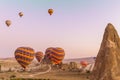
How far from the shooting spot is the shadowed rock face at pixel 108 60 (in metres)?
38.3

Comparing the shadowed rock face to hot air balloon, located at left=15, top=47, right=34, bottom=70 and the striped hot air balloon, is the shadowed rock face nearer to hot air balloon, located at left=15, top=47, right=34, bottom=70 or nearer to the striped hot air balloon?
hot air balloon, located at left=15, top=47, right=34, bottom=70

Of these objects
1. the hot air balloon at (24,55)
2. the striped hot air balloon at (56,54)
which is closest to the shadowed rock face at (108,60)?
the hot air balloon at (24,55)

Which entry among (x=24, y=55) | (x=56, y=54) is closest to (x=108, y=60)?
(x=24, y=55)

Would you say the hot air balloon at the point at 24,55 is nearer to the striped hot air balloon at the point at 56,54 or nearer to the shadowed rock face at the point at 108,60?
the striped hot air balloon at the point at 56,54

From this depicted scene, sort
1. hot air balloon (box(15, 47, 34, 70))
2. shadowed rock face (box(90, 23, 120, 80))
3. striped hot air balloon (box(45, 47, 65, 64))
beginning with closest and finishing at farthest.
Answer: shadowed rock face (box(90, 23, 120, 80)) < hot air balloon (box(15, 47, 34, 70)) < striped hot air balloon (box(45, 47, 65, 64))

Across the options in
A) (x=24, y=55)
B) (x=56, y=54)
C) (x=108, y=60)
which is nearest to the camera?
(x=108, y=60)

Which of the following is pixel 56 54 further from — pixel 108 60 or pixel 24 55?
pixel 108 60

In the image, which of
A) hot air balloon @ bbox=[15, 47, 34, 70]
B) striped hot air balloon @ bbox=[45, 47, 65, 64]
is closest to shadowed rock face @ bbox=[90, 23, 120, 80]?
hot air balloon @ bbox=[15, 47, 34, 70]

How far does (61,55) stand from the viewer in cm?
10631

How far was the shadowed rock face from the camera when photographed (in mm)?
38281

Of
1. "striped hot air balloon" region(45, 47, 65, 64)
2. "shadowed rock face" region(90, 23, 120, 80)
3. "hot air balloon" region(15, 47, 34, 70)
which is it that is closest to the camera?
"shadowed rock face" region(90, 23, 120, 80)

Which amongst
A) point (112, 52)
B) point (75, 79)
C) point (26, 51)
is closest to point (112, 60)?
point (112, 52)

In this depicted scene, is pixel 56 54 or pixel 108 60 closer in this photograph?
pixel 108 60

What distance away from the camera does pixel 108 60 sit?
3897 centimetres
